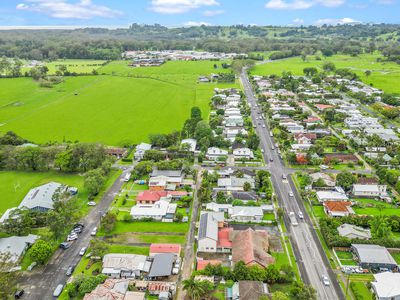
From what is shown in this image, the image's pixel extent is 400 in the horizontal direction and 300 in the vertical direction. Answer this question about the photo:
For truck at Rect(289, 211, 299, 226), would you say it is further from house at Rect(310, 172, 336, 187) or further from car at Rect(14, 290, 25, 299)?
car at Rect(14, 290, 25, 299)

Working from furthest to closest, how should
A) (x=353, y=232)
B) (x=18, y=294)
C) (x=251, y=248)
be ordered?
(x=353, y=232)
(x=251, y=248)
(x=18, y=294)

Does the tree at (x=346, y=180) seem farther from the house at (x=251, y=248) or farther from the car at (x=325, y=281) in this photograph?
the car at (x=325, y=281)

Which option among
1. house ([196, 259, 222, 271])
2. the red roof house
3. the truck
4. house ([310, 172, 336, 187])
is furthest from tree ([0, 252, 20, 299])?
house ([310, 172, 336, 187])

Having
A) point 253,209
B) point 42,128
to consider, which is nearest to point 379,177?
point 253,209

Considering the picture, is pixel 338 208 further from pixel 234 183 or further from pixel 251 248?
pixel 251 248

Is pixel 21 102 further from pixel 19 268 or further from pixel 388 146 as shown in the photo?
pixel 388 146

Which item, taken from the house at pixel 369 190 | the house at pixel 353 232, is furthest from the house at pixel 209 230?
the house at pixel 369 190

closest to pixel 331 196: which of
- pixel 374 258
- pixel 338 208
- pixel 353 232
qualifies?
pixel 338 208
